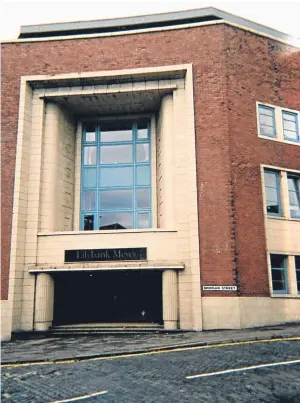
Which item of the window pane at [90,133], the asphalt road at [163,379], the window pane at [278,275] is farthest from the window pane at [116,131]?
the asphalt road at [163,379]

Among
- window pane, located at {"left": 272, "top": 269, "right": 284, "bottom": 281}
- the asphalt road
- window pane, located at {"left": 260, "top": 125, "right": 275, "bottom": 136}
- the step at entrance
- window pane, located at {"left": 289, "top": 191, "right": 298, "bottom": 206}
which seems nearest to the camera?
the asphalt road

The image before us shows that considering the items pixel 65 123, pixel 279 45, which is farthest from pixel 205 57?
pixel 65 123

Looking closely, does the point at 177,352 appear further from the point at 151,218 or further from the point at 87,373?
the point at 151,218

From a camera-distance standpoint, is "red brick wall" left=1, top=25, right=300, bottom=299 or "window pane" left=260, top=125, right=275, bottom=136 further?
"window pane" left=260, top=125, right=275, bottom=136

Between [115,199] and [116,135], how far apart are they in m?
3.34

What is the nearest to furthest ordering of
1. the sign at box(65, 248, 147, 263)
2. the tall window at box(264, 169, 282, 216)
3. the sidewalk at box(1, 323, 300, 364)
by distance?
the sidewalk at box(1, 323, 300, 364)
the sign at box(65, 248, 147, 263)
the tall window at box(264, 169, 282, 216)

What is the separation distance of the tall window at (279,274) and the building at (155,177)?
0.06 metres

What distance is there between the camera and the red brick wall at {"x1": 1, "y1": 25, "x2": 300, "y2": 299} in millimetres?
16562

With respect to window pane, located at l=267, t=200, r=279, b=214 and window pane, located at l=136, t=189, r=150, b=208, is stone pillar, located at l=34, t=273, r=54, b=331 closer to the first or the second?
window pane, located at l=136, t=189, r=150, b=208

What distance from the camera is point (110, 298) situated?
64.5 ft

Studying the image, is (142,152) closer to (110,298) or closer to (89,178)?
(89,178)

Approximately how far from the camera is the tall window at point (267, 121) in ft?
60.9

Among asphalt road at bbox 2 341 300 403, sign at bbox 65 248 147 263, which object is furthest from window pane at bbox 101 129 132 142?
asphalt road at bbox 2 341 300 403

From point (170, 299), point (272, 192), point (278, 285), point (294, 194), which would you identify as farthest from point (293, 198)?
point (170, 299)
